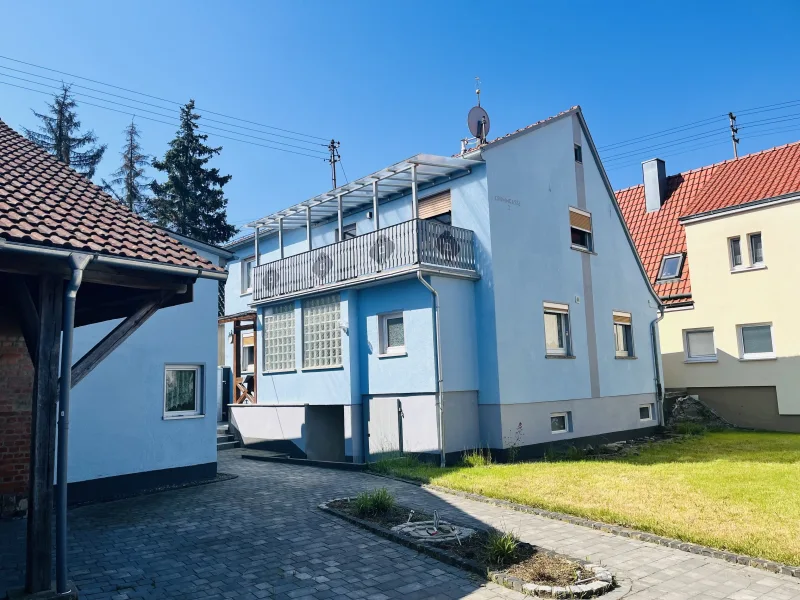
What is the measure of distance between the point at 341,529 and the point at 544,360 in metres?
9.32

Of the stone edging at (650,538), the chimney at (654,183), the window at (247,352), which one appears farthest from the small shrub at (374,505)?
the chimney at (654,183)

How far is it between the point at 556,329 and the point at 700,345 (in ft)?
25.5

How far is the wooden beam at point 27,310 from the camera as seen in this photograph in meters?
5.80

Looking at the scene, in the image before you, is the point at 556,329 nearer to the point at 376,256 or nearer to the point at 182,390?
the point at 376,256

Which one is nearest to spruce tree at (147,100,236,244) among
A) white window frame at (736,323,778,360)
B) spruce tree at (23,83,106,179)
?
spruce tree at (23,83,106,179)

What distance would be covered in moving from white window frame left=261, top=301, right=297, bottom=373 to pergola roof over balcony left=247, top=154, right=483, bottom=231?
2813 millimetres

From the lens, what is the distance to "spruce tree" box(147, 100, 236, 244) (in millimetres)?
34562

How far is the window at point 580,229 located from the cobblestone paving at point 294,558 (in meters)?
10.6

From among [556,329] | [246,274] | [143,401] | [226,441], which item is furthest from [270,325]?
[556,329]

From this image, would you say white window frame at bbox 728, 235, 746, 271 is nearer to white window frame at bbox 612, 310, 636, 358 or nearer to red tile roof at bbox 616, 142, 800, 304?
red tile roof at bbox 616, 142, 800, 304

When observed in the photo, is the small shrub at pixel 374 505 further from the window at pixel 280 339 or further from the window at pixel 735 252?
the window at pixel 735 252

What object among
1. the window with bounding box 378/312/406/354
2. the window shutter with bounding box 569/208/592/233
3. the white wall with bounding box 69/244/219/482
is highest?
the window shutter with bounding box 569/208/592/233

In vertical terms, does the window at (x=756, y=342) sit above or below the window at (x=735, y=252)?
below

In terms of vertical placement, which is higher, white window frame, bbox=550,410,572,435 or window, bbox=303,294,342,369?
window, bbox=303,294,342,369
